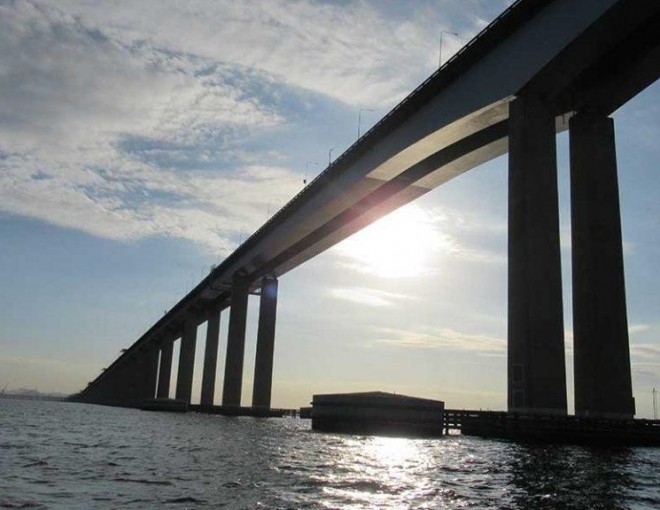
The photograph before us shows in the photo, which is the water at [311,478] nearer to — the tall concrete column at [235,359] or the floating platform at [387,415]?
the floating platform at [387,415]

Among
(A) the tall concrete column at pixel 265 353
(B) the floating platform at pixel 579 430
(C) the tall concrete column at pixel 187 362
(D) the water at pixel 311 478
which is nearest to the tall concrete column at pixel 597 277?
(B) the floating platform at pixel 579 430

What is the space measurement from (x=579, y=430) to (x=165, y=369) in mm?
158125

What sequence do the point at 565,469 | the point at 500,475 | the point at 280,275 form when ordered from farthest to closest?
1. the point at 280,275
2. the point at 565,469
3. the point at 500,475

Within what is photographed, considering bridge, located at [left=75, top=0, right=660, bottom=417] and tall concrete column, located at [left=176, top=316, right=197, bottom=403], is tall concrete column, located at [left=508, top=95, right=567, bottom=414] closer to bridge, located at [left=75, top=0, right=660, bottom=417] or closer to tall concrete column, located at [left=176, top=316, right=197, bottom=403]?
bridge, located at [left=75, top=0, right=660, bottom=417]

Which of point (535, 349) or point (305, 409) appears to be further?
point (305, 409)

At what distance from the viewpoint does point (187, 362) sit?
495 ft

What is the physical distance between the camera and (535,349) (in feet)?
151

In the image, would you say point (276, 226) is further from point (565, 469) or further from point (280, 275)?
point (565, 469)

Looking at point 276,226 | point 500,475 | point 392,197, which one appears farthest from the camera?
point 276,226

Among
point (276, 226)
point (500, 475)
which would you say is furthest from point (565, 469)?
point (276, 226)

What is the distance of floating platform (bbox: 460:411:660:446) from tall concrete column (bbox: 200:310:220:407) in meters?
92.0

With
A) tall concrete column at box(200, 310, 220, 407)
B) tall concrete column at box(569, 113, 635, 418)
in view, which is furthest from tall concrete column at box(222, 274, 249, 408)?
tall concrete column at box(569, 113, 635, 418)

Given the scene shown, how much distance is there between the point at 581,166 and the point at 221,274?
82.1m

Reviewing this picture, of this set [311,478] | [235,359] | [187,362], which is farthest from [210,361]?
[311,478]
